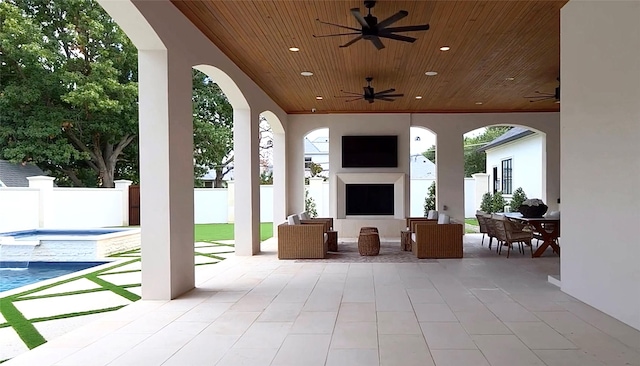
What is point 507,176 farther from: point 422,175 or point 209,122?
point 209,122

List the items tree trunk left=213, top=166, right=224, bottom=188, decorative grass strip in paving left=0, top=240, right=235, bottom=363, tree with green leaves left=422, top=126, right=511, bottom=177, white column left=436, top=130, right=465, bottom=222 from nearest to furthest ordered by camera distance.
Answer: decorative grass strip in paving left=0, top=240, right=235, bottom=363
white column left=436, top=130, right=465, bottom=222
tree trunk left=213, top=166, right=224, bottom=188
tree with green leaves left=422, top=126, right=511, bottom=177

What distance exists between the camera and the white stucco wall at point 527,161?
15.8 metres

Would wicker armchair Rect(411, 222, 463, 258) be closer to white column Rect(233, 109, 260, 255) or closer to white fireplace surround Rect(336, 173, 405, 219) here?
white column Rect(233, 109, 260, 255)

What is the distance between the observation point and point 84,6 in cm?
1564

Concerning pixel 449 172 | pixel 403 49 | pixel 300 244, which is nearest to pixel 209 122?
pixel 449 172

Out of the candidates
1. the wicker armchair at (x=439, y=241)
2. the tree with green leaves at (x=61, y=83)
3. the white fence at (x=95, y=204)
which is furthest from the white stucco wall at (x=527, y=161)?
the tree with green leaves at (x=61, y=83)

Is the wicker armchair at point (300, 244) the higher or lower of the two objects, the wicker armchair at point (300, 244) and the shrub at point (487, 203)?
the lower

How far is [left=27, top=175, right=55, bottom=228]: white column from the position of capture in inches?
503

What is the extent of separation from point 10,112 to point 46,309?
1286 centimetres

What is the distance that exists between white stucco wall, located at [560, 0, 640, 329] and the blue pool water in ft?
25.7

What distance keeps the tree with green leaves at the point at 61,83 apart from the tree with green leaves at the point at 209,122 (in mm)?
2324

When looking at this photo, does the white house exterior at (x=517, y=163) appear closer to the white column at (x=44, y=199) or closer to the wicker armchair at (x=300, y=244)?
the wicker armchair at (x=300, y=244)

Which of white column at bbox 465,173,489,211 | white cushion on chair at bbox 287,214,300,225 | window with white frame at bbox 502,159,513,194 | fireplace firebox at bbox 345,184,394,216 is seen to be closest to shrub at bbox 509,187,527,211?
window with white frame at bbox 502,159,513,194

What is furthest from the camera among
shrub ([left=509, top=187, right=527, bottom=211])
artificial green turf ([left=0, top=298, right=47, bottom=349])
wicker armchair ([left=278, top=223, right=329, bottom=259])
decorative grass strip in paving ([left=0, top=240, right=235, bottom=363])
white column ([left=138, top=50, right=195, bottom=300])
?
shrub ([left=509, top=187, right=527, bottom=211])
